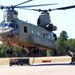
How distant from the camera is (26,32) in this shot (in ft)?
117

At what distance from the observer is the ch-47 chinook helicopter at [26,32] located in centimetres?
3381

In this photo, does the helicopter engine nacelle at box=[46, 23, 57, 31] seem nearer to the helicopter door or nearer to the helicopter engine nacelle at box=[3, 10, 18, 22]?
the helicopter engine nacelle at box=[3, 10, 18, 22]

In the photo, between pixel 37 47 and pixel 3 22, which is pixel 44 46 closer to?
pixel 37 47

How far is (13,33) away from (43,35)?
613cm

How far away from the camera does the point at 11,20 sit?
34.5 m

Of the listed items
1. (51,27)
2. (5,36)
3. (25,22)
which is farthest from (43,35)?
(5,36)

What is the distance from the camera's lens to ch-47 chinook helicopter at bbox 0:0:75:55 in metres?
33.8
